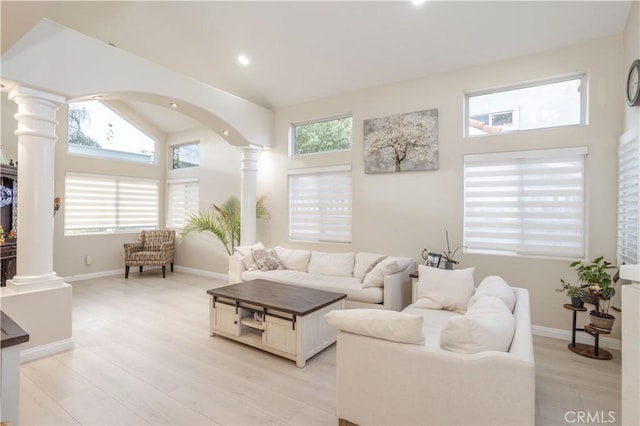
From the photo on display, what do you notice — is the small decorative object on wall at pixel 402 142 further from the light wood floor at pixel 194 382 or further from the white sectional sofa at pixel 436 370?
the white sectional sofa at pixel 436 370

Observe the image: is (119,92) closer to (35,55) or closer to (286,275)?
(35,55)

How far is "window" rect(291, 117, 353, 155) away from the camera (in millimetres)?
5102

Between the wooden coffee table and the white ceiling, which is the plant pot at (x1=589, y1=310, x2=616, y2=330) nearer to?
the wooden coffee table

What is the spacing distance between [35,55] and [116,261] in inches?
183

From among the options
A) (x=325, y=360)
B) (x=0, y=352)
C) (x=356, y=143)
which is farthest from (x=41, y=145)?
(x=356, y=143)

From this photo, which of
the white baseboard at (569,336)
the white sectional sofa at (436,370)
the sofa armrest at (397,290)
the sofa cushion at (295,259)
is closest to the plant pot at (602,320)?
the white baseboard at (569,336)

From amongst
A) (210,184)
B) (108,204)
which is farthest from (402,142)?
(108,204)

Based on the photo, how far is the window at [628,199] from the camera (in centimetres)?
266

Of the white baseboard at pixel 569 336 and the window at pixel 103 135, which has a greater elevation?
the window at pixel 103 135

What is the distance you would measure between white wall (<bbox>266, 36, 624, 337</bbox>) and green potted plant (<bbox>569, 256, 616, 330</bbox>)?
33 centimetres

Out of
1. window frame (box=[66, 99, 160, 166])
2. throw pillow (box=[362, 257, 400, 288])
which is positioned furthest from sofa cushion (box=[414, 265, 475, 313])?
window frame (box=[66, 99, 160, 166])

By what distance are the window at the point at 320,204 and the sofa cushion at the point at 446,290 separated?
189 centimetres

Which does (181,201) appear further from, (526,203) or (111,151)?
(526,203)

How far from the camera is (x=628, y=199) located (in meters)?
2.88
